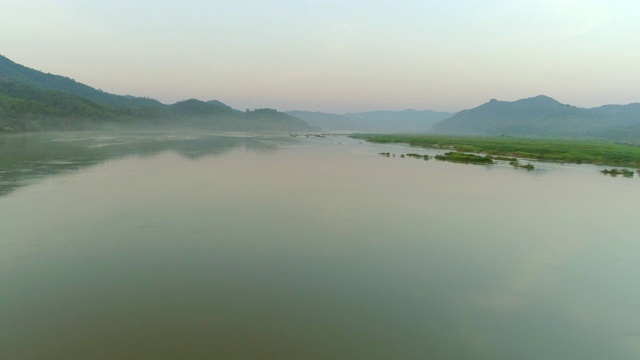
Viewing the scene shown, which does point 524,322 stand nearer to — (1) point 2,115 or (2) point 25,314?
(2) point 25,314

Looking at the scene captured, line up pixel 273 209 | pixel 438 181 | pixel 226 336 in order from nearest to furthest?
1. pixel 226 336
2. pixel 273 209
3. pixel 438 181

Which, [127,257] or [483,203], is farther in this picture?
[483,203]

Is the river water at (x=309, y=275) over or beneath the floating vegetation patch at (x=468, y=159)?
beneath

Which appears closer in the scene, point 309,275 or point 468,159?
point 309,275

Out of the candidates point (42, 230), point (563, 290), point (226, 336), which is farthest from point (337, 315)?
point (42, 230)

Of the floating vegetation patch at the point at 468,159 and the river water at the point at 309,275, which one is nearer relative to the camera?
the river water at the point at 309,275

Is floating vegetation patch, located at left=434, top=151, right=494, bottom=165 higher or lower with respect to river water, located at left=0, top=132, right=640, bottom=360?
higher

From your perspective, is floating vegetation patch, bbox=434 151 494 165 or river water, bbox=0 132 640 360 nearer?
river water, bbox=0 132 640 360

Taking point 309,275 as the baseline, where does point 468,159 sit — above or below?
above
